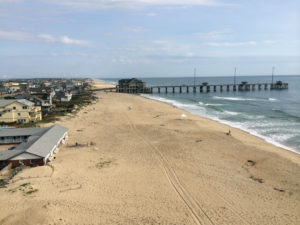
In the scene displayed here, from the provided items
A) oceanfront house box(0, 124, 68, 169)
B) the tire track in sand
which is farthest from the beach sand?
oceanfront house box(0, 124, 68, 169)

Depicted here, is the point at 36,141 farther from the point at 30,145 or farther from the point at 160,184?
the point at 160,184

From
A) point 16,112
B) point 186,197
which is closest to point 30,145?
point 186,197

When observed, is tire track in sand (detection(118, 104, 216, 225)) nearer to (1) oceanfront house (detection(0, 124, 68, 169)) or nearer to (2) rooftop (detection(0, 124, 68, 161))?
(1) oceanfront house (detection(0, 124, 68, 169))

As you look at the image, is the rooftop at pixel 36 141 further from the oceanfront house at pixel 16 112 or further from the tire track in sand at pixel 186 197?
the tire track in sand at pixel 186 197

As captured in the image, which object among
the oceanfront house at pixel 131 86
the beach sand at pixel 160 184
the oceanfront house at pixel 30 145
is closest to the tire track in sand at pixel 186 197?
the beach sand at pixel 160 184

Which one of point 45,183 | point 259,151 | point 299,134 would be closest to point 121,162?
point 45,183
